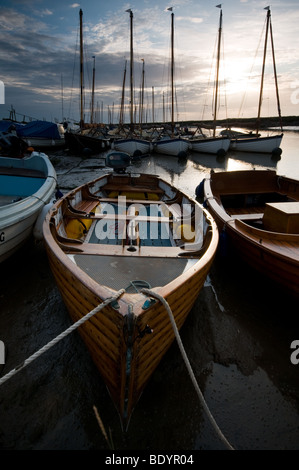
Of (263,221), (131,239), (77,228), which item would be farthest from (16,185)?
(263,221)

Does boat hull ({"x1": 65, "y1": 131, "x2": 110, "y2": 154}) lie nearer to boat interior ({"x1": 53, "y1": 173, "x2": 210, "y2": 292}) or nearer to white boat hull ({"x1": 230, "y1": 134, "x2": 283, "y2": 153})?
white boat hull ({"x1": 230, "y1": 134, "x2": 283, "y2": 153})

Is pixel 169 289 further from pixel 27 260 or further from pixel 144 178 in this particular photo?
pixel 144 178

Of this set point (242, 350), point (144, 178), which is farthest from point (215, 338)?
point (144, 178)

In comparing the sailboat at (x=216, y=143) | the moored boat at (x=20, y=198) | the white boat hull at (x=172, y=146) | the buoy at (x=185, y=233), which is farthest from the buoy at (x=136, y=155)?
A: the buoy at (x=185, y=233)

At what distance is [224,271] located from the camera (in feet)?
19.6

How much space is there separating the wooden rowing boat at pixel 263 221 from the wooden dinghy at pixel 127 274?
2.86 feet

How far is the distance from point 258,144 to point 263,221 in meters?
26.2

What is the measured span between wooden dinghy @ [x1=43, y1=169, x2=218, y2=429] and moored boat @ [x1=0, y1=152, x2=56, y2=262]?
868 mm

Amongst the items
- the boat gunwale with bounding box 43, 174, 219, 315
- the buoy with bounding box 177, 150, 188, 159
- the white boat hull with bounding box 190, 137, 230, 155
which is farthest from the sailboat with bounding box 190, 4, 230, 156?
the boat gunwale with bounding box 43, 174, 219, 315

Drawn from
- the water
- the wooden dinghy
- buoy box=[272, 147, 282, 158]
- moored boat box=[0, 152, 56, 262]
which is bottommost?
the water

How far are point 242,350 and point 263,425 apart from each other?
1.07m

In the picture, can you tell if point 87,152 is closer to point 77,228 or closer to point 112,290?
point 77,228

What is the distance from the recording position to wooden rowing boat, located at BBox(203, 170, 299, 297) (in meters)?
4.23

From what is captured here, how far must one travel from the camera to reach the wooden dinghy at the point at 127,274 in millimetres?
2348
